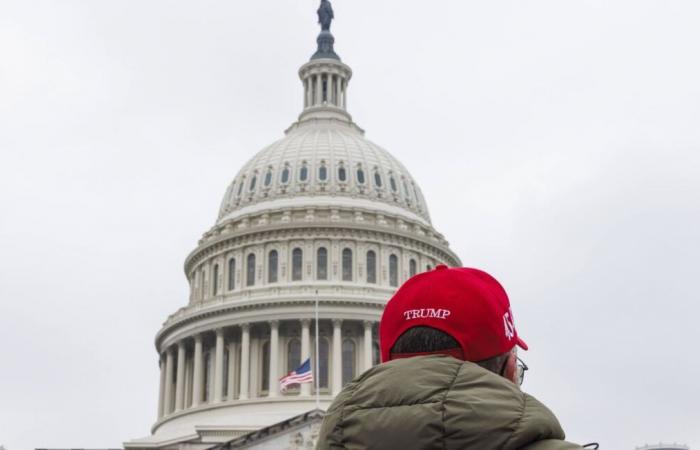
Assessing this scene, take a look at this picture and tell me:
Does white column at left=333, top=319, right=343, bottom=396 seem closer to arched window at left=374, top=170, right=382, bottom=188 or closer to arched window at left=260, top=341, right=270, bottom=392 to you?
arched window at left=260, top=341, right=270, bottom=392

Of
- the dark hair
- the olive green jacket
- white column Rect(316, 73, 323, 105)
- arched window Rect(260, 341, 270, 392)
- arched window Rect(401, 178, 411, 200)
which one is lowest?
the olive green jacket

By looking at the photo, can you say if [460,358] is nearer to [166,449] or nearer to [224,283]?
[166,449]

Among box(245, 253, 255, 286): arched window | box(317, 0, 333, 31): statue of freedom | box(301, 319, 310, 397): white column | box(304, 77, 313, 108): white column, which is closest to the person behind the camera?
box(301, 319, 310, 397): white column

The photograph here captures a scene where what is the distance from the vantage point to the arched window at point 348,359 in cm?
8288

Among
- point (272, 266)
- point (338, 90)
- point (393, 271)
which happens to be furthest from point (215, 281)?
point (338, 90)

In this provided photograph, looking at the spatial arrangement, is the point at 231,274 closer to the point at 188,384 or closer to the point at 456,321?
the point at 188,384

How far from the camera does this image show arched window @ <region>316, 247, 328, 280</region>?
283ft

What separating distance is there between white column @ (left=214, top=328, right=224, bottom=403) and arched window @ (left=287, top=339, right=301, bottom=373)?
16.9 ft

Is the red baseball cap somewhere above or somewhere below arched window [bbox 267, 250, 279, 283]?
below

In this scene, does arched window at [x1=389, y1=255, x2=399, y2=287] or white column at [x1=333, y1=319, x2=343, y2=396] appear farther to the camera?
arched window at [x1=389, y1=255, x2=399, y2=287]

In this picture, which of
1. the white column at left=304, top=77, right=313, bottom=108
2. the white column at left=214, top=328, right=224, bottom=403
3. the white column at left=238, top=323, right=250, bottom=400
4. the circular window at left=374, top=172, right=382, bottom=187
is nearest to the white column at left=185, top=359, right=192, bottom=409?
the white column at left=214, top=328, right=224, bottom=403

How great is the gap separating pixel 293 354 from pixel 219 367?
5.64m

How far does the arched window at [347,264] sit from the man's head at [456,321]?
272 ft

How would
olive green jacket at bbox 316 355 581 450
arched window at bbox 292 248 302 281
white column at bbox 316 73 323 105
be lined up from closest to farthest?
olive green jacket at bbox 316 355 581 450 < arched window at bbox 292 248 302 281 < white column at bbox 316 73 323 105
